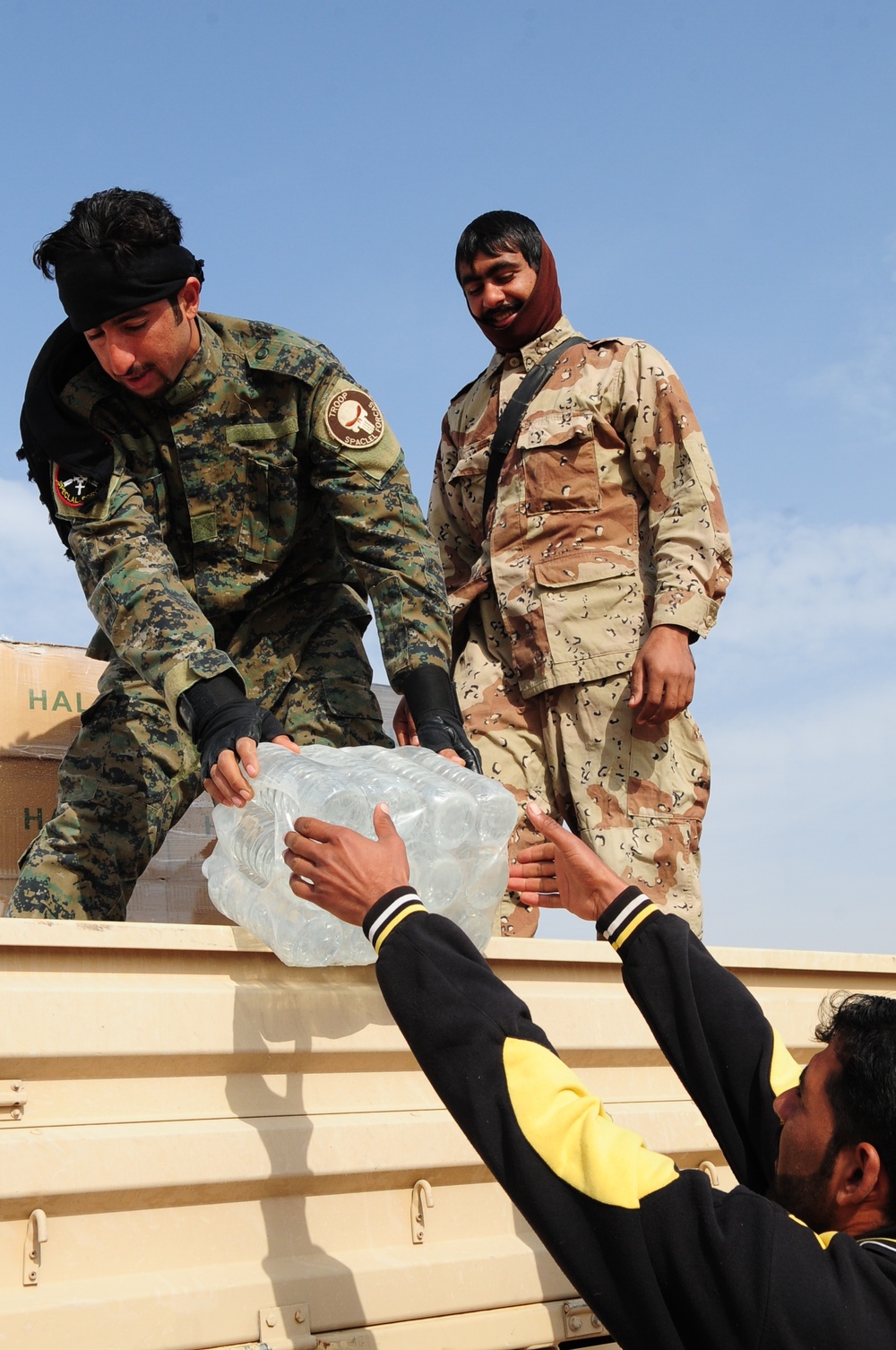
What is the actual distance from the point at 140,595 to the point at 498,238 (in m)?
1.46

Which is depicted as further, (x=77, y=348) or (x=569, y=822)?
(x=569, y=822)

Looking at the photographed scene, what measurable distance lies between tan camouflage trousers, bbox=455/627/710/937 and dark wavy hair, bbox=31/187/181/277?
123 cm

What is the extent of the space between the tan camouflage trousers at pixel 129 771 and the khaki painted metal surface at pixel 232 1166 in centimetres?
73

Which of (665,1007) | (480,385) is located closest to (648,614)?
(480,385)

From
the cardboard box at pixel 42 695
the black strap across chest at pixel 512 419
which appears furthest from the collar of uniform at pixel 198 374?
the black strap across chest at pixel 512 419

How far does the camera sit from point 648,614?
10.6 feet

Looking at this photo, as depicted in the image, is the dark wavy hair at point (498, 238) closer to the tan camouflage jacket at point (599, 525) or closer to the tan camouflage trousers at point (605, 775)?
the tan camouflage jacket at point (599, 525)

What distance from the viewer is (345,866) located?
64.0 inches

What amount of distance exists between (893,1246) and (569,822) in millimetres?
1881

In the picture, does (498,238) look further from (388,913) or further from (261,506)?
Result: (388,913)

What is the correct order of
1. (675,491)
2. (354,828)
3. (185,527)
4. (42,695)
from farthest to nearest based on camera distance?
(675,491) < (42,695) < (185,527) < (354,828)

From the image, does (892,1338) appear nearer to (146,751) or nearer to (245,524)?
(146,751)

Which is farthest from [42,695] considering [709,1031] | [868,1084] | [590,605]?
[868,1084]

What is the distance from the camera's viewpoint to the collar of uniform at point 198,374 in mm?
2721
